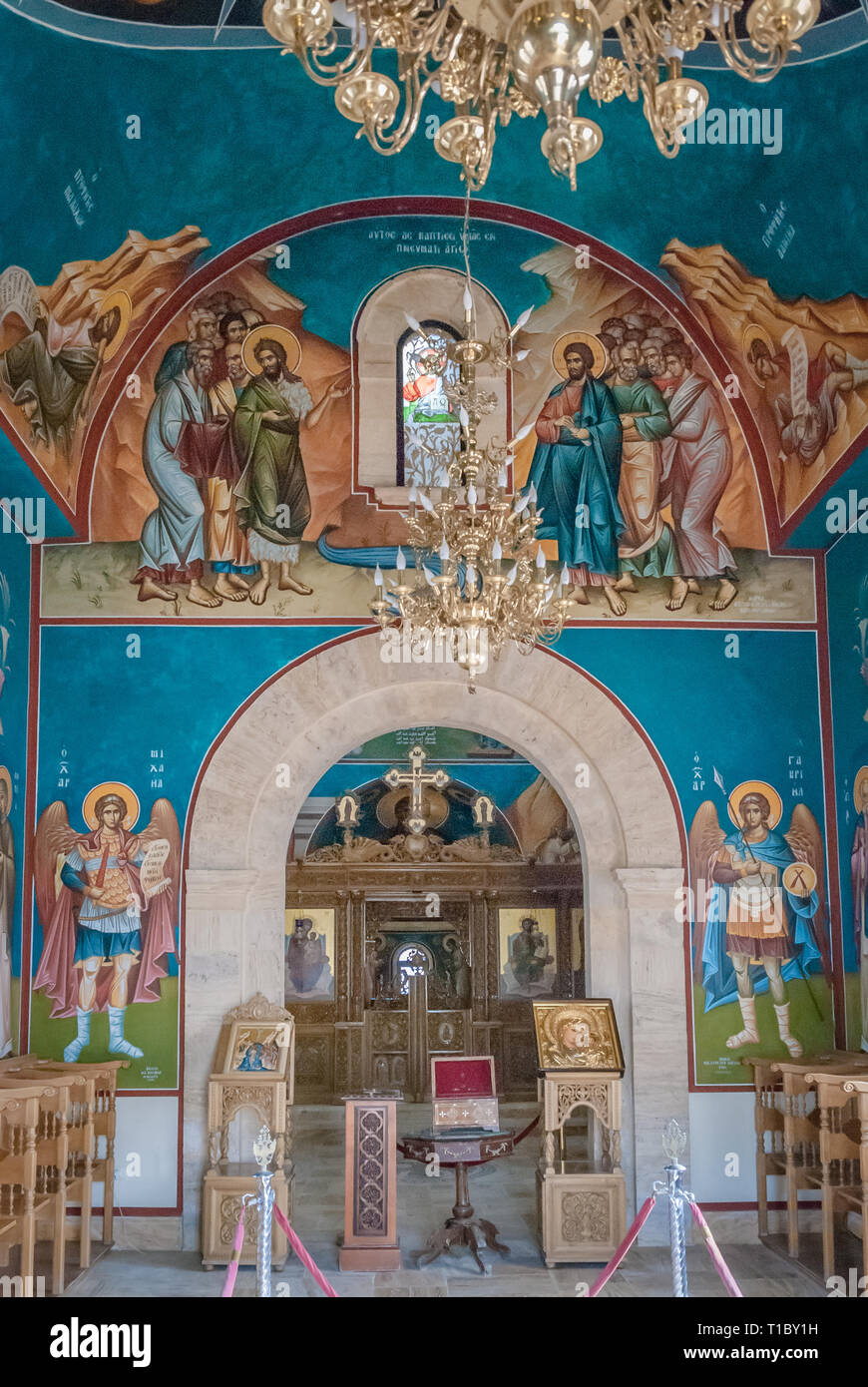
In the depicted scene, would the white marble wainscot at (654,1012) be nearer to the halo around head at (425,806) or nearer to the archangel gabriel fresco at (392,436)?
the archangel gabriel fresco at (392,436)

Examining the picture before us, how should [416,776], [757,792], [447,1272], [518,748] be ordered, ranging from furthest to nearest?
[416,776]
[518,748]
[757,792]
[447,1272]

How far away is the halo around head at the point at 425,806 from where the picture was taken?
17.2m

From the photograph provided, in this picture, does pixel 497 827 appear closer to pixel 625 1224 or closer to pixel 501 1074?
pixel 501 1074

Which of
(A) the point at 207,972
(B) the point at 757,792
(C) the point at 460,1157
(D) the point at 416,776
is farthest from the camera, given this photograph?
(D) the point at 416,776

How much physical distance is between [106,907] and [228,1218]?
8.17 ft

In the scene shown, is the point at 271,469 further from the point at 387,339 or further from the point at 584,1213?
the point at 584,1213

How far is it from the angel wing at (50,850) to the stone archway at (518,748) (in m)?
0.98

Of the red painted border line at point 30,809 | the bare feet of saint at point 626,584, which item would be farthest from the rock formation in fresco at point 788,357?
the red painted border line at point 30,809

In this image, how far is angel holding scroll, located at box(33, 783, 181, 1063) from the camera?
9.39m

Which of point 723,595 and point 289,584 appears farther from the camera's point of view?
→ point 723,595

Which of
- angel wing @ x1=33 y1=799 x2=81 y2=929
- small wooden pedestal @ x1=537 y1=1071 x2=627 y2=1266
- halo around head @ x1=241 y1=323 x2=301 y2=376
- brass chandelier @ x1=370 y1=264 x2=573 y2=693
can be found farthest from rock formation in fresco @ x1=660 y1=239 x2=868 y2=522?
angel wing @ x1=33 y1=799 x2=81 y2=929

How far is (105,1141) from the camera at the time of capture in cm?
912

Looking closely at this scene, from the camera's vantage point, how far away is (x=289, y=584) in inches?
391

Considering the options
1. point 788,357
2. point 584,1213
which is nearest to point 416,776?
point 584,1213
